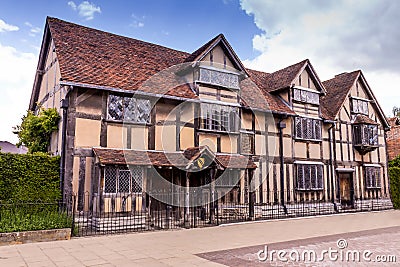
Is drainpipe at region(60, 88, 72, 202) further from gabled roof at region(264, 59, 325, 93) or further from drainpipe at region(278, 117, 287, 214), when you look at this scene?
gabled roof at region(264, 59, 325, 93)

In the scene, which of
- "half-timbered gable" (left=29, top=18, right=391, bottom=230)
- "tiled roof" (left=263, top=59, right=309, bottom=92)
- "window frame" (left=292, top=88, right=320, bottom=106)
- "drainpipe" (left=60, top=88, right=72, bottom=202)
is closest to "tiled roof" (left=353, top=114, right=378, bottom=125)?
"half-timbered gable" (left=29, top=18, right=391, bottom=230)

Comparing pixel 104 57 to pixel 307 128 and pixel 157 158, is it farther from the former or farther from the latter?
pixel 307 128

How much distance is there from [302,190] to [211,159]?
680cm

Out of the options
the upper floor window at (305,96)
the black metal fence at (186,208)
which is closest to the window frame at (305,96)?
the upper floor window at (305,96)

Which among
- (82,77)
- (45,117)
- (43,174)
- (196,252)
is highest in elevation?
(82,77)

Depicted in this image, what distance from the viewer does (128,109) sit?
44.7 feet

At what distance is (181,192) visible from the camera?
Answer: 47.1ft

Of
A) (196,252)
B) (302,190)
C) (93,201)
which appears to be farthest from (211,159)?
(302,190)

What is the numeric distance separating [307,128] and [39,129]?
13.5 m

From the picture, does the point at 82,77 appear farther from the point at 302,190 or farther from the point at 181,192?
the point at 302,190

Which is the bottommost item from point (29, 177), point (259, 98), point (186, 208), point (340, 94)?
point (186, 208)

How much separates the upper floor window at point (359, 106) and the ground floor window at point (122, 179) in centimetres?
1483

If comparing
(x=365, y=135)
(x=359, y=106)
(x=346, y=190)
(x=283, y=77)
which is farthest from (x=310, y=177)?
(x=359, y=106)

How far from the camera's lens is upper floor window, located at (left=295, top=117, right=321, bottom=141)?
18.7 metres
